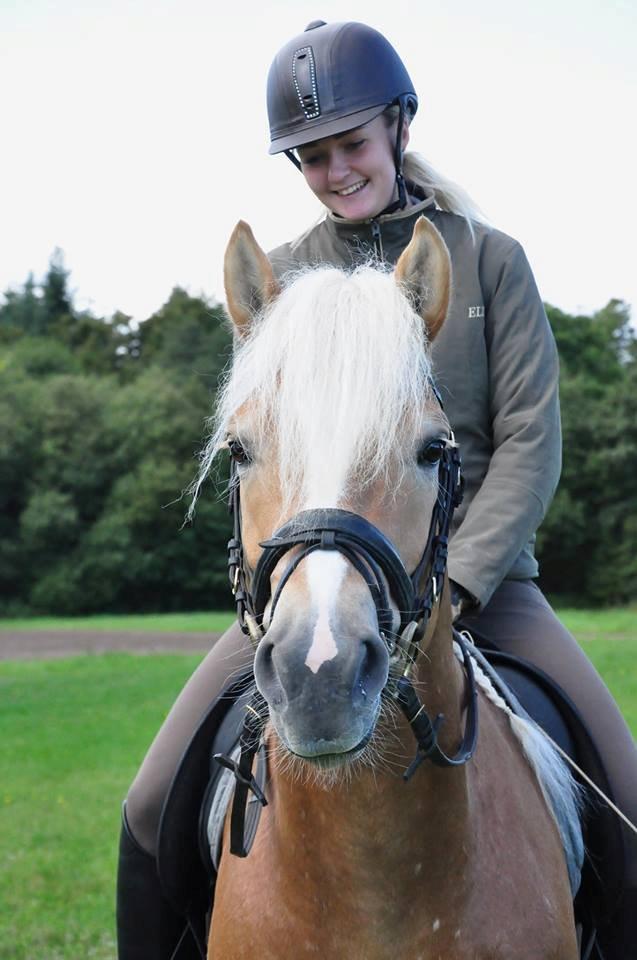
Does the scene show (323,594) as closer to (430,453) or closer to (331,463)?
(331,463)

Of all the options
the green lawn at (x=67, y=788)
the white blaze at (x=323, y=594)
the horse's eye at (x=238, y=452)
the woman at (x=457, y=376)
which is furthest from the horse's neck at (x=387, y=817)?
the green lawn at (x=67, y=788)

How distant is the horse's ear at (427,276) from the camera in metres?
2.92

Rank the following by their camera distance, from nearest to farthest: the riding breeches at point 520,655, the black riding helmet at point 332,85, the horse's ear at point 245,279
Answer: the horse's ear at point 245,279 → the riding breeches at point 520,655 → the black riding helmet at point 332,85

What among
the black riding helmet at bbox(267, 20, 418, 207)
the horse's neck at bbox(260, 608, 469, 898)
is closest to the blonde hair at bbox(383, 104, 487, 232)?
the black riding helmet at bbox(267, 20, 418, 207)

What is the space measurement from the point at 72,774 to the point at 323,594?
36.6ft

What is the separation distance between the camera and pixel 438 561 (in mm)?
2727

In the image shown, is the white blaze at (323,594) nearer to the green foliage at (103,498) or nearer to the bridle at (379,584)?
the bridle at (379,584)

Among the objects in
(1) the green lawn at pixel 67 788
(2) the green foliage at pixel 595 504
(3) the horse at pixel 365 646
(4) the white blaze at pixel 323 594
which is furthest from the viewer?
(2) the green foliage at pixel 595 504

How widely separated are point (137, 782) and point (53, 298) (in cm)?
8771

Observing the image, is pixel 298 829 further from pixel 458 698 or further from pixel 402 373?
pixel 402 373

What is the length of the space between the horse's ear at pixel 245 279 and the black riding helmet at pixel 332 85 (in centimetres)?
87

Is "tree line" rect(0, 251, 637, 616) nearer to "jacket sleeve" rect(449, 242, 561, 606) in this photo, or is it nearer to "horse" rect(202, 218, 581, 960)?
"jacket sleeve" rect(449, 242, 561, 606)

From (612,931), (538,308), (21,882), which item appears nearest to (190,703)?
(612,931)

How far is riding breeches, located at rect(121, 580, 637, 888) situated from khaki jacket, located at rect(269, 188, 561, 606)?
19 centimetres
